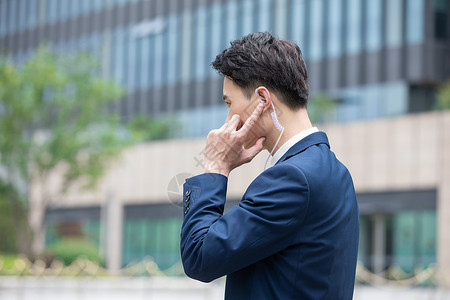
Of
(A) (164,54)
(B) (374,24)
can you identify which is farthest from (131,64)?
(B) (374,24)

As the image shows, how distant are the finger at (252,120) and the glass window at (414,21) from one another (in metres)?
27.9

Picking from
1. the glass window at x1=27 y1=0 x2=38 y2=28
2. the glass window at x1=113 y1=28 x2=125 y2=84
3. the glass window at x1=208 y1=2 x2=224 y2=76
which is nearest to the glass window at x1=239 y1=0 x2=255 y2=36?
the glass window at x1=208 y1=2 x2=224 y2=76

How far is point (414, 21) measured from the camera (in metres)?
29.5

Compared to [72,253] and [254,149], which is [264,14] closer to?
[72,253]

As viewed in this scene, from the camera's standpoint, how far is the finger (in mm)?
2463

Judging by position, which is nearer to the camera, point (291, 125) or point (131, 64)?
point (291, 125)

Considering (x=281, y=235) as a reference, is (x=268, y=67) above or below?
above

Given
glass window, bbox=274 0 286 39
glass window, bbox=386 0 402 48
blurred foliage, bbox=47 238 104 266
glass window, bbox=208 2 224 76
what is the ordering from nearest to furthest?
blurred foliage, bbox=47 238 104 266 → glass window, bbox=386 0 402 48 → glass window, bbox=274 0 286 39 → glass window, bbox=208 2 224 76

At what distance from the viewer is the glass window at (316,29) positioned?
106ft

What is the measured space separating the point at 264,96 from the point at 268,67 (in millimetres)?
89

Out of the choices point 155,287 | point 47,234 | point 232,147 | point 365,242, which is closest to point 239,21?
point 365,242

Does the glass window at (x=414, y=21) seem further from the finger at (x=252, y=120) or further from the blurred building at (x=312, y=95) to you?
the finger at (x=252, y=120)

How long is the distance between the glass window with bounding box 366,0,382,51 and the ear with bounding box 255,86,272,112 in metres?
28.7

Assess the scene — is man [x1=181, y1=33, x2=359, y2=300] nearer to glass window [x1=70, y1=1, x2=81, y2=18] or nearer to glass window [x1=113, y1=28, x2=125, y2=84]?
glass window [x1=113, y1=28, x2=125, y2=84]
